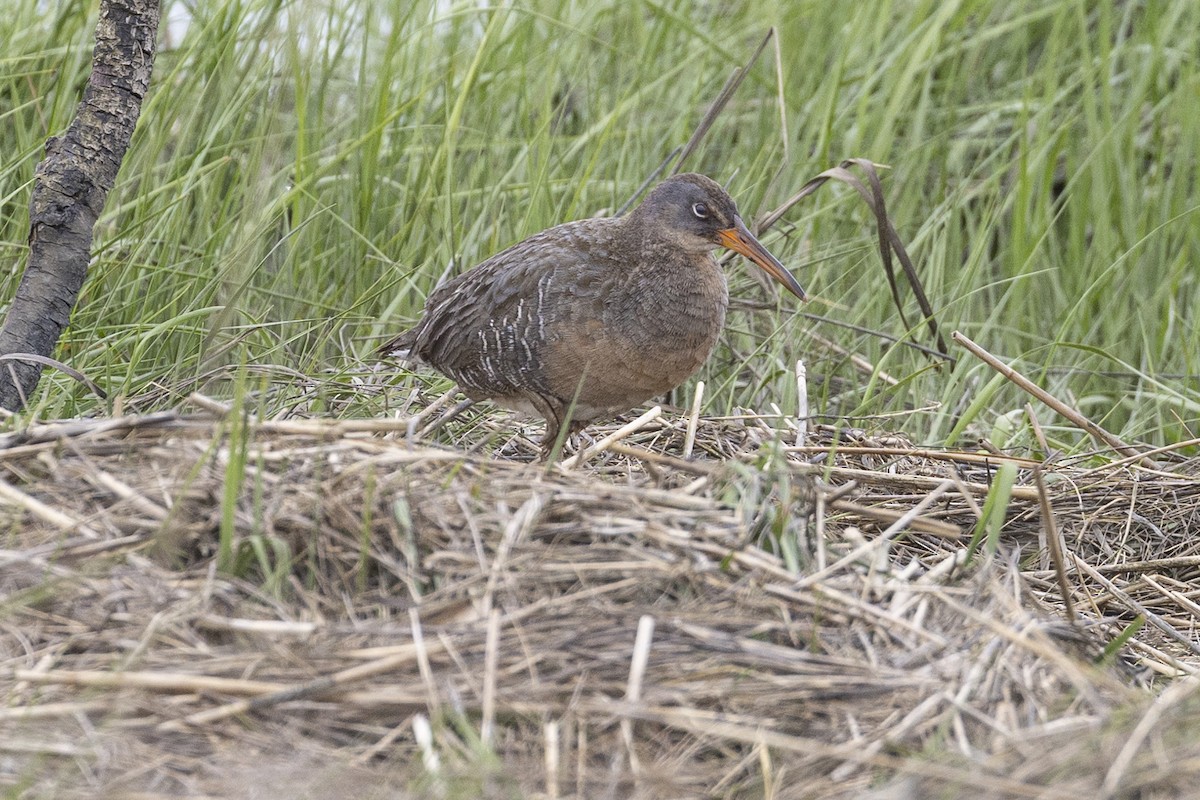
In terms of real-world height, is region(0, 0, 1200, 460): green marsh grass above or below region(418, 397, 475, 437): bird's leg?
above

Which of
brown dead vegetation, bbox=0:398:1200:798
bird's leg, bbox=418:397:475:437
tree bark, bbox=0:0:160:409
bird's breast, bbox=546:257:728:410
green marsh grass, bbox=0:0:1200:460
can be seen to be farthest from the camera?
green marsh grass, bbox=0:0:1200:460

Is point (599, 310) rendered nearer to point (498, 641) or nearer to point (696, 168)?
point (498, 641)

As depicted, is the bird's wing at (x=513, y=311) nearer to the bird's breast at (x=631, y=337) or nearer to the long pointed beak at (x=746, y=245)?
the bird's breast at (x=631, y=337)

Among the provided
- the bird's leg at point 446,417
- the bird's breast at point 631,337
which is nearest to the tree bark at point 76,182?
the bird's leg at point 446,417

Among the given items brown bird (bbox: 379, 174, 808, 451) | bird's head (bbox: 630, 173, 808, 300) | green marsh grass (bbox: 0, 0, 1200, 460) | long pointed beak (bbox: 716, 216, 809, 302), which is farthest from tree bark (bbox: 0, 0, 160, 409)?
long pointed beak (bbox: 716, 216, 809, 302)

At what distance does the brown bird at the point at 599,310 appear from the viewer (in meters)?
4.07

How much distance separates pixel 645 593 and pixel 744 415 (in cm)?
162

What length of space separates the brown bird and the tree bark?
1.18 meters

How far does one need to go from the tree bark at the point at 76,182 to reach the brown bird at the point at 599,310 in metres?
1.18

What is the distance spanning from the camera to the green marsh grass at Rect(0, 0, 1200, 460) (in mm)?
4453

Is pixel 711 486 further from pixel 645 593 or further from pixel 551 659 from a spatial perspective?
pixel 551 659

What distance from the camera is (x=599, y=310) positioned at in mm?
4098

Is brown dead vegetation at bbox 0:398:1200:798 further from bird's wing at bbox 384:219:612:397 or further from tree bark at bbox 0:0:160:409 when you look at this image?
bird's wing at bbox 384:219:612:397

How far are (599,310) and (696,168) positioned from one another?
1.82 meters
